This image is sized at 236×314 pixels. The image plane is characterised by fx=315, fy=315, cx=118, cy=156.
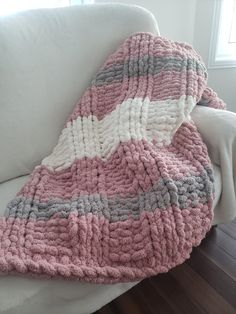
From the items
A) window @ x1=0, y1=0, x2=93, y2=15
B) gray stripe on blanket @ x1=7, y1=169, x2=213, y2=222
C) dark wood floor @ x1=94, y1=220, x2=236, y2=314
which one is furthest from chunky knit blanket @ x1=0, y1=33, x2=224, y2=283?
window @ x1=0, y1=0, x2=93, y2=15

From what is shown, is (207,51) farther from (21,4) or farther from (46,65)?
(46,65)

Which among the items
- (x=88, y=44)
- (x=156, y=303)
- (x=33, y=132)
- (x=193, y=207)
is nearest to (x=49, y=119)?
(x=33, y=132)

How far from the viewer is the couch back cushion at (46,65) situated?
3.20 ft

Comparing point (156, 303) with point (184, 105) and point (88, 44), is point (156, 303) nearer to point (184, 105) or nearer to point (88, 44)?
point (184, 105)

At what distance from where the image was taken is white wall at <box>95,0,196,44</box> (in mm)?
1635

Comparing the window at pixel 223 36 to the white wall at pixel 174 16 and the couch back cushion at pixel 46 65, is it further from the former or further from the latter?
the couch back cushion at pixel 46 65

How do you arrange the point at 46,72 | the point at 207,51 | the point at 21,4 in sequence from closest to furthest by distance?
the point at 46,72
the point at 21,4
the point at 207,51

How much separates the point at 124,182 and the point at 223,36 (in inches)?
58.9

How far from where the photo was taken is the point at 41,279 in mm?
677

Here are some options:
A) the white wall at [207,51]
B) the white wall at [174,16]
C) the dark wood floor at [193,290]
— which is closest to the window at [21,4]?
the white wall at [174,16]

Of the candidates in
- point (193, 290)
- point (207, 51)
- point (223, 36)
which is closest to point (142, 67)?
point (193, 290)

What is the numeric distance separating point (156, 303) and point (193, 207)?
490mm

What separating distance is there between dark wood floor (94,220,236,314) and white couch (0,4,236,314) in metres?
0.30

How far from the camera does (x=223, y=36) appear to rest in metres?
1.94
